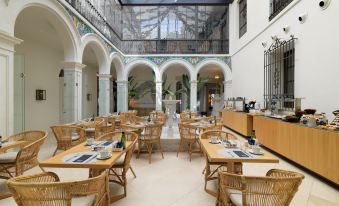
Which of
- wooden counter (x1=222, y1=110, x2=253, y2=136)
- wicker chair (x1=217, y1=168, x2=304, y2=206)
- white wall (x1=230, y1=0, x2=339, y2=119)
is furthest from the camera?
wooden counter (x1=222, y1=110, x2=253, y2=136)

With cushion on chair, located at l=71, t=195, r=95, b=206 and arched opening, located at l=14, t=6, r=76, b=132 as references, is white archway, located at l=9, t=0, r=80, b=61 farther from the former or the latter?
cushion on chair, located at l=71, t=195, r=95, b=206

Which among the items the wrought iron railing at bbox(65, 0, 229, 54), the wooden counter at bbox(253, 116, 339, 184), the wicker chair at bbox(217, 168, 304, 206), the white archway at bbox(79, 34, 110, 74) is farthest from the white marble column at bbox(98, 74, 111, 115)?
the wicker chair at bbox(217, 168, 304, 206)

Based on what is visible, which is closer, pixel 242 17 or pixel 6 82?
pixel 6 82

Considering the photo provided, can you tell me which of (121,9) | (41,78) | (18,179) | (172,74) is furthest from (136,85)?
(18,179)

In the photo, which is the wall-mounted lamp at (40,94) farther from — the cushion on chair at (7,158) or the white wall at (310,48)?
the white wall at (310,48)

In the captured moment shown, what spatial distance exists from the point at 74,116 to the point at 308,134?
634 centimetres

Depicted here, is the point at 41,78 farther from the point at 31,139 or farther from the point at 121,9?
the point at 121,9

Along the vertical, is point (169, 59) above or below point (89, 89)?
above

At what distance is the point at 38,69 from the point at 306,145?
9.23 metres

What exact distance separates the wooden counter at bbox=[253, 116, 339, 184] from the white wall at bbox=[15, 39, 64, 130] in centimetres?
836

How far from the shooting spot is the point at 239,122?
28.0ft

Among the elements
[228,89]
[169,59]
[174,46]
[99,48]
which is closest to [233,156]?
[99,48]

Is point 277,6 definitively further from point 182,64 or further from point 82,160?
point 82,160

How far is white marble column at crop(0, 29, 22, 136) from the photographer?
4102 millimetres
